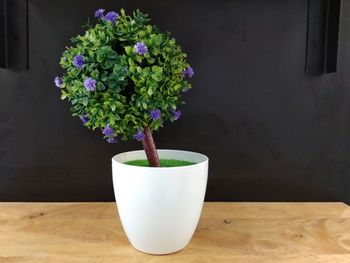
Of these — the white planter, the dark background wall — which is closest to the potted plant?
the white planter

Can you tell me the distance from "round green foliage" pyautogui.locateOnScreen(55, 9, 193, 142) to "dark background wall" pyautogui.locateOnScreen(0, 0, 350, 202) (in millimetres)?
296

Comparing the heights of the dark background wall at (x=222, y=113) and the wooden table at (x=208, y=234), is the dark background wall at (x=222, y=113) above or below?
above

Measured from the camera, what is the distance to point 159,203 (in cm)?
69

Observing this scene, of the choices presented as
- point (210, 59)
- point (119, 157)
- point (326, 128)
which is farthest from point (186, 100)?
point (326, 128)

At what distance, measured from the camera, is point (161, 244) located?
719 millimetres

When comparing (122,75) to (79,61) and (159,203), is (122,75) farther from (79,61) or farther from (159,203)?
(159,203)

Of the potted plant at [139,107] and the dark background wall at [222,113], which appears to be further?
the dark background wall at [222,113]

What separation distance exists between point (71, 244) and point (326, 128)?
2.59ft

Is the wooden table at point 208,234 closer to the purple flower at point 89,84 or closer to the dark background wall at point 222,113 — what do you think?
the dark background wall at point 222,113

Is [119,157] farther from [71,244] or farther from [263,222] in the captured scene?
[263,222]

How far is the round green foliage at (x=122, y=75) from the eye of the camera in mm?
670

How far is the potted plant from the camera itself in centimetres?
67

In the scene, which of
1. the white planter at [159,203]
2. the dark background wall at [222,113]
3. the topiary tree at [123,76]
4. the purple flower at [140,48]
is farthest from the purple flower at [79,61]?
the dark background wall at [222,113]

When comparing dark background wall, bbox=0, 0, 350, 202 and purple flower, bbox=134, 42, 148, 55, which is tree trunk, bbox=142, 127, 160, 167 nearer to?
purple flower, bbox=134, 42, 148, 55
